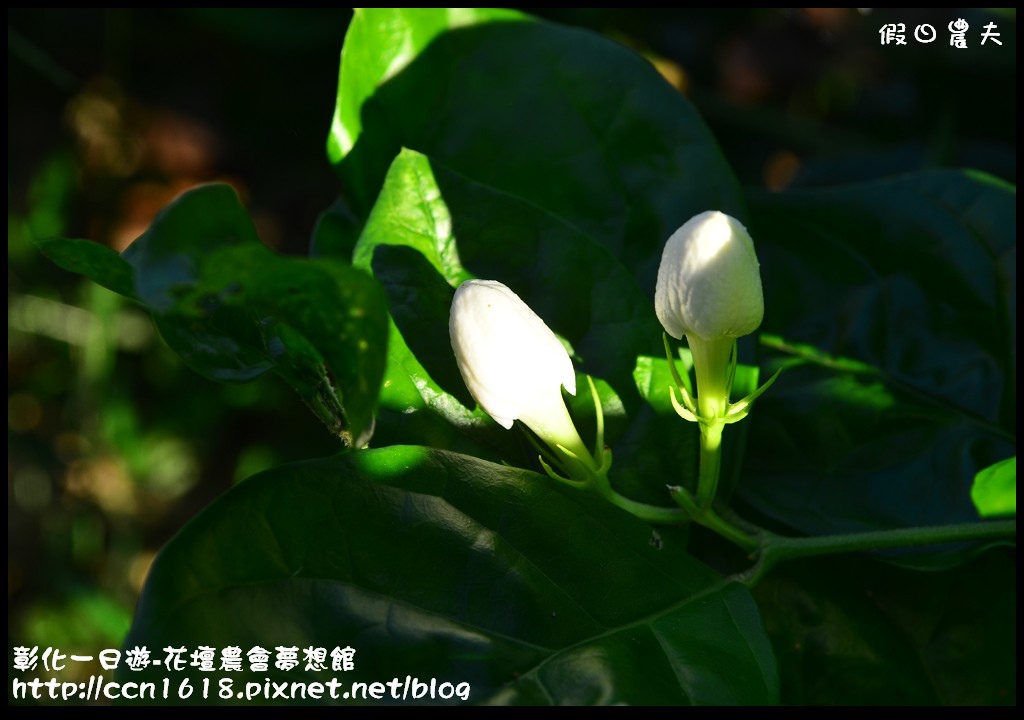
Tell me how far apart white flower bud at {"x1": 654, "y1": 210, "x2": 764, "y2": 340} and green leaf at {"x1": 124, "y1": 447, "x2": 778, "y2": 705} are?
11cm

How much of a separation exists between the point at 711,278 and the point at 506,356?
0.35ft

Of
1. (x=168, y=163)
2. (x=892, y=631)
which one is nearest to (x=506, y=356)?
(x=892, y=631)

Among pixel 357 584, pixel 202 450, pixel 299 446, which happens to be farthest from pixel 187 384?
pixel 357 584

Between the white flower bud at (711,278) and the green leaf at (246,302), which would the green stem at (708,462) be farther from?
the green leaf at (246,302)

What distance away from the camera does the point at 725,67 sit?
3.83ft

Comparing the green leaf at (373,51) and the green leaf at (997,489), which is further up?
the green leaf at (373,51)

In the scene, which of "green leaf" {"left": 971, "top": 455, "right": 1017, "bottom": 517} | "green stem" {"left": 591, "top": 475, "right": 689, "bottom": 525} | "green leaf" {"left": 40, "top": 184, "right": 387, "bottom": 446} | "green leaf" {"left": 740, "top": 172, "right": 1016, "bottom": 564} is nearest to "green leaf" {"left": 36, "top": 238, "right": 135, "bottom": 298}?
"green leaf" {"left": 40, "top": 184, "right": 387, "bottom": 446}

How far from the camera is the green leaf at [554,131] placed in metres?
0.62

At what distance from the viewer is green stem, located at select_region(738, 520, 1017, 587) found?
0.54m

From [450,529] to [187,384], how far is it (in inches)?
34.8

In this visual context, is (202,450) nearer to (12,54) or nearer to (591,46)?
(12,54)

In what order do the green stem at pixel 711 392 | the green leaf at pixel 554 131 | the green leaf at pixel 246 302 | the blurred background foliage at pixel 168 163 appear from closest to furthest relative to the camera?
the green leaf at pixel 246 302 → the green stem at pixel 711 392 → the green leaf at pixel 554 131 → the blurred background foliage at pixel 168 163

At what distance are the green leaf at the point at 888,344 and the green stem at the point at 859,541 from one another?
0.29ft

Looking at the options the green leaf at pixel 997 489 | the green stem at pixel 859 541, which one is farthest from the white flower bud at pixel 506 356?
the green leaf at pixel 997 489
